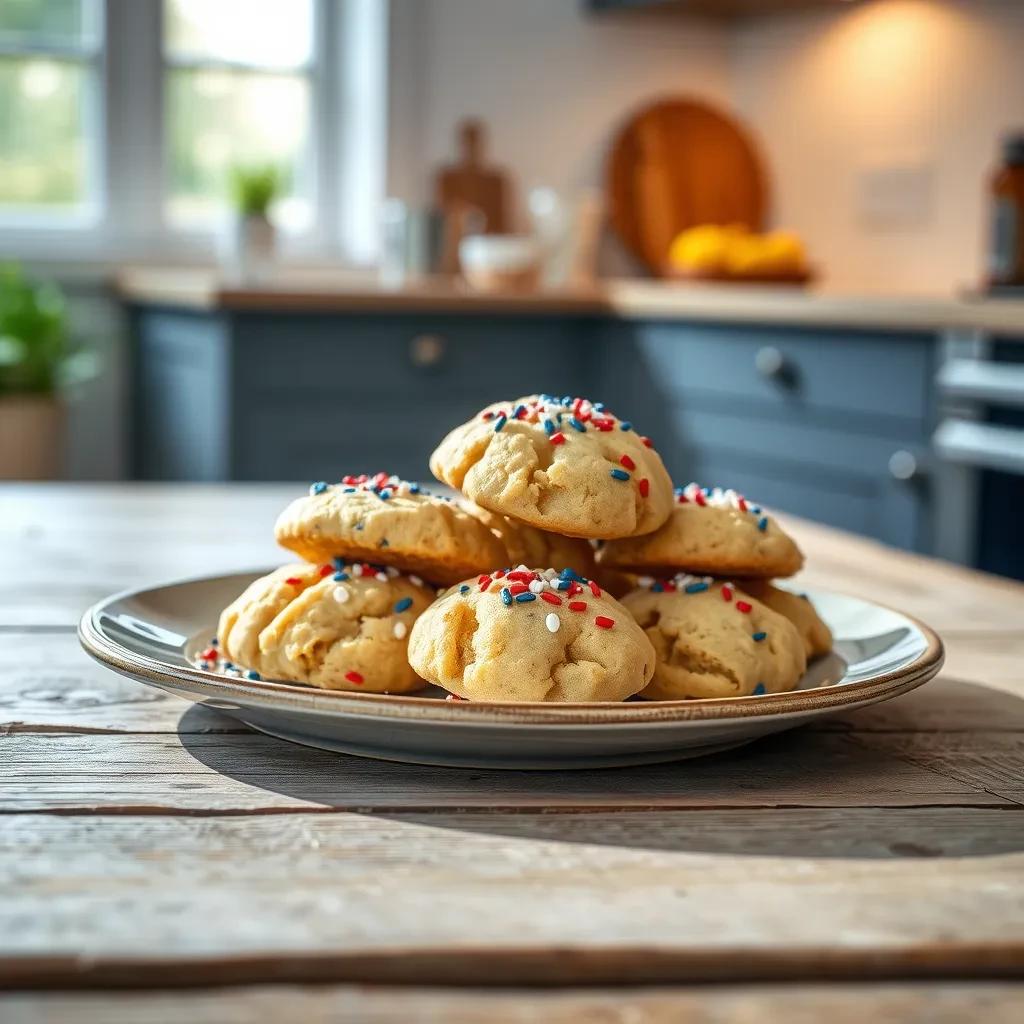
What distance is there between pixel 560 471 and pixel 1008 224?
80.3 inches

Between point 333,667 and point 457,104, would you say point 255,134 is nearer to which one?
point 457,104

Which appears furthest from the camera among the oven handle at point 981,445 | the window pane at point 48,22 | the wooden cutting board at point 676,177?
the wooden cutting board at point 676,177

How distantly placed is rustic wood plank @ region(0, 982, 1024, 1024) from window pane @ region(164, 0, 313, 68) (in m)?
3.53

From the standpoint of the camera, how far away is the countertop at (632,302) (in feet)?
7.78

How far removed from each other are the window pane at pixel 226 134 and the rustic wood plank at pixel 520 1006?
3478mm

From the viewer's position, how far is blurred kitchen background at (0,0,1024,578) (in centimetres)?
288

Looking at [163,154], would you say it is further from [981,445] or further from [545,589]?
[545,589]

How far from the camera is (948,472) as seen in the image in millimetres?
2422

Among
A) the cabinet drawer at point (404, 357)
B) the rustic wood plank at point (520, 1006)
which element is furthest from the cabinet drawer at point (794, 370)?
the rustic wood plank at point (520, 1006)

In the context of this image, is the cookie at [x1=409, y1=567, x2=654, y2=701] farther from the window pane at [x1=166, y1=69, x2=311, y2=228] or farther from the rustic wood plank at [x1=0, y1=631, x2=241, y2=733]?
the window pane at [x1=166, y1=69, x2=311, y2=228]

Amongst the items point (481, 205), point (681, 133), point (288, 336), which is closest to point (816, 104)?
point (681, 133)

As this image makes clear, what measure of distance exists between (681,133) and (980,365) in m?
1.79

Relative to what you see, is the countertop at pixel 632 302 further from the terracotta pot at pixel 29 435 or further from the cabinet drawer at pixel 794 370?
the terracotta pot at pixel 29 435

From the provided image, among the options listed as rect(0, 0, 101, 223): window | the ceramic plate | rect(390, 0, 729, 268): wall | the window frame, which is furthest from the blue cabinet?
the ceramic plate
